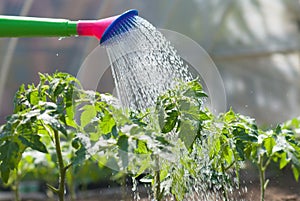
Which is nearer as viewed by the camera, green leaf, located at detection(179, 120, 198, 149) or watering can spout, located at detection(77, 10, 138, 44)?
green leaf, located at detection(179, 120, 198, 149)

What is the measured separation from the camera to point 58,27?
210cm

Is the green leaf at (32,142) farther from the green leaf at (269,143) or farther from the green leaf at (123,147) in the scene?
the green leaf at (269,143)

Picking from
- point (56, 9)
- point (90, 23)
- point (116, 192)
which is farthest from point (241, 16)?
point (90, 23)

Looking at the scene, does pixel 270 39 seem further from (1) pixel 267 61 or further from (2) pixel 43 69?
(2) pixel 43 69

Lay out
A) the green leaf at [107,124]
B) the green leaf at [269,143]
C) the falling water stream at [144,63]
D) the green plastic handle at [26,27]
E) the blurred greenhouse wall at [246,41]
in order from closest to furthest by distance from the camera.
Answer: the green leaf at [107,124]
the green plastic handle at [26,27]
the falling water stream at [144,63]
the green leaf at [269,143]
the blurred greenhouse wall at [246,41]

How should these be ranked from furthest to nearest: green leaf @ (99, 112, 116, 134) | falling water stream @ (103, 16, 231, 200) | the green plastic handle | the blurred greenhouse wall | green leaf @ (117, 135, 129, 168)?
the blurred greenhouse wall, falling water stream @ (103, 16, 231, 200), the green plastic handle, green leaf @ (99, 112, 116, 134), green leaf @ (117, 135, 129, 168)

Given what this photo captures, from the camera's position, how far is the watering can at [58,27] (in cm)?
206

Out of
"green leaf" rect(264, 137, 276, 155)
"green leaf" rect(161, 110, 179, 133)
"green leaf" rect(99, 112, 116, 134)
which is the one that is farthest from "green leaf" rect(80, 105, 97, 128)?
"green leaf" rect(264, 137, 276, 155)

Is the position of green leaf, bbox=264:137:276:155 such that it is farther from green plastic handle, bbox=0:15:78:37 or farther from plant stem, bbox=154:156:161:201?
green plastic handle, bbox=0:15:78:37

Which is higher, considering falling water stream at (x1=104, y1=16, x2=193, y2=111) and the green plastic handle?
the green plastic handle

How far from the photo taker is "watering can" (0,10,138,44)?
2064mm

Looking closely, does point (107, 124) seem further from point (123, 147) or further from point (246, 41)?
point (246, 41)

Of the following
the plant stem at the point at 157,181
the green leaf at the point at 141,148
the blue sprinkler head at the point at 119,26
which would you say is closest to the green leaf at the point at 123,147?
the green leaf at the point at 141,148

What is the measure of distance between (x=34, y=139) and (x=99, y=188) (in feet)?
11.1
